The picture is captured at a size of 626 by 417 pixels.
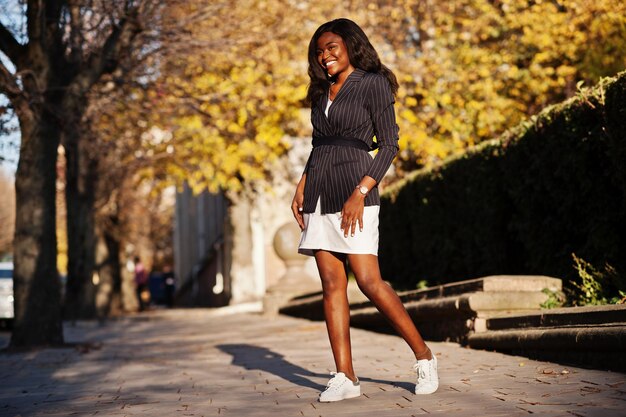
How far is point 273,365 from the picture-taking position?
310 inches

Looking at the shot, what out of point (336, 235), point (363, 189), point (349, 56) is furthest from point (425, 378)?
point (349, 56)

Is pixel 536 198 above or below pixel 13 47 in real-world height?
below

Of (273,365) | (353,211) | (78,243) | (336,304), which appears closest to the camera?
(353,211)

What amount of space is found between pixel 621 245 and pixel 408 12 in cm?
1436

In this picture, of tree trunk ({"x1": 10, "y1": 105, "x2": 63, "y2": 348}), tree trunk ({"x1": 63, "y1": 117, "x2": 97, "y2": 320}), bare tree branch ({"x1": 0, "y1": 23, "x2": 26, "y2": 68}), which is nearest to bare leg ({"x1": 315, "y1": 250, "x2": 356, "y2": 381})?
tree trunk ({"x1": 10, "y1": 105, "x2": 63, "y2": 348})

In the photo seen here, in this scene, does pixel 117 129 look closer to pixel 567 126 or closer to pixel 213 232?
pixel 567 126

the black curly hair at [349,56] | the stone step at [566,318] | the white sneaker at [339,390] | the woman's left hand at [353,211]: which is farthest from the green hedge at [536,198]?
the white sneaker at [339,390]

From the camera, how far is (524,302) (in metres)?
8.29

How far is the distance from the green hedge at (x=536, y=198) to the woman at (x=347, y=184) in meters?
2.83

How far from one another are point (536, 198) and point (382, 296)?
4289 mm

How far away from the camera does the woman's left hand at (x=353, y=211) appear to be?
5.14 m

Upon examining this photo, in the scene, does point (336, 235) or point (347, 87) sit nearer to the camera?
point (336, 235)

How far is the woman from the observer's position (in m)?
5.23

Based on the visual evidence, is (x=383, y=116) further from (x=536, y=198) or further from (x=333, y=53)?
(x=536, y=198)
